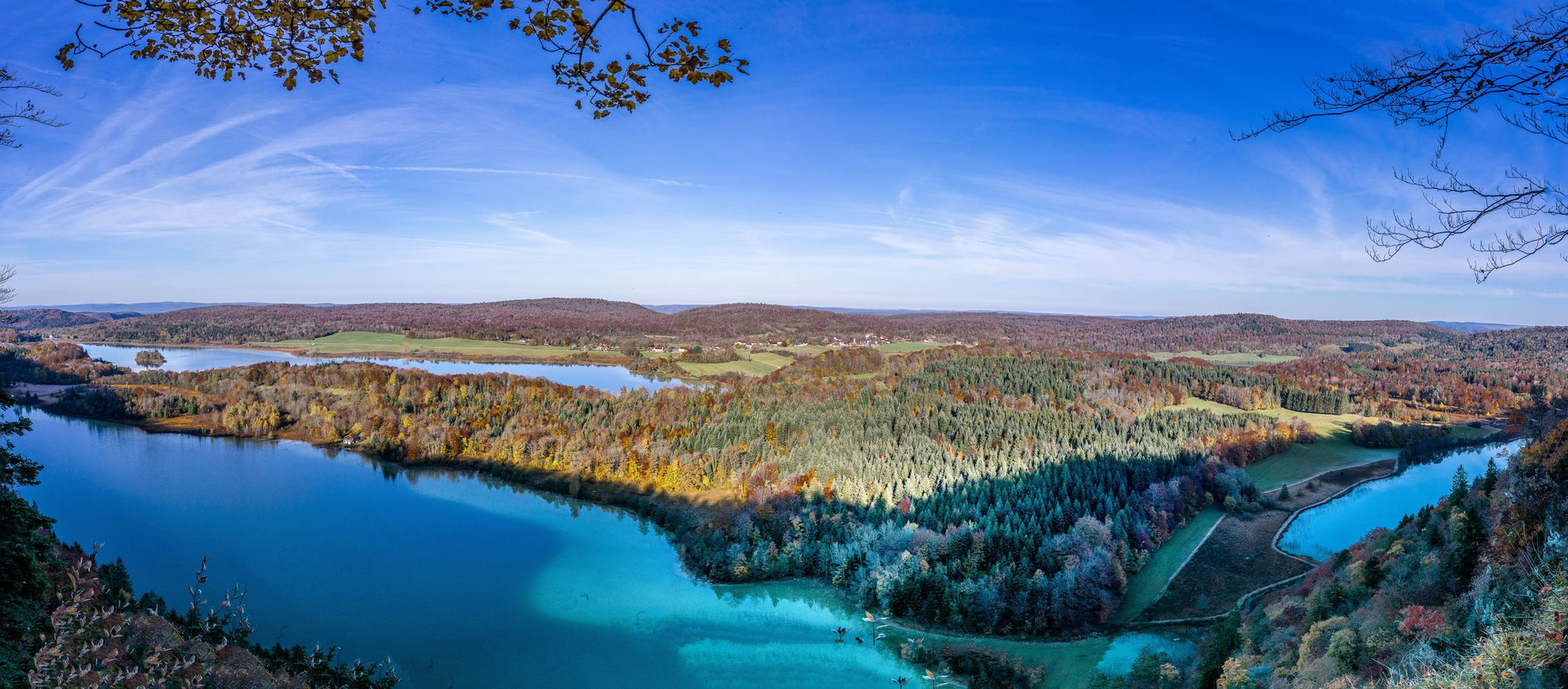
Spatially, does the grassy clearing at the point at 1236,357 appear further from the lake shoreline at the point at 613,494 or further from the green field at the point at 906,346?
the lake shoreline at the point at 613,494

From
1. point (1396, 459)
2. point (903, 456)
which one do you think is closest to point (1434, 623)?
point (903, 456)

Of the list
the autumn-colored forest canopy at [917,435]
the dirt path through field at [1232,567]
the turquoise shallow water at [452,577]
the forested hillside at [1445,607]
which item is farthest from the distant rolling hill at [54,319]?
the forested hillside at [1445,607]

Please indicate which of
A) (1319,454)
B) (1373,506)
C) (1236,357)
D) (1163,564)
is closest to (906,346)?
(1236,357)

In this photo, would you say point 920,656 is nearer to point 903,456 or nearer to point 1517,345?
point 903,456

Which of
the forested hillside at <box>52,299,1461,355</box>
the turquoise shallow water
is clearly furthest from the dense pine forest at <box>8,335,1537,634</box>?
the forested hillside at <box>52,299,1461,355</box>

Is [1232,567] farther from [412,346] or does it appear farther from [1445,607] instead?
[412,346]
